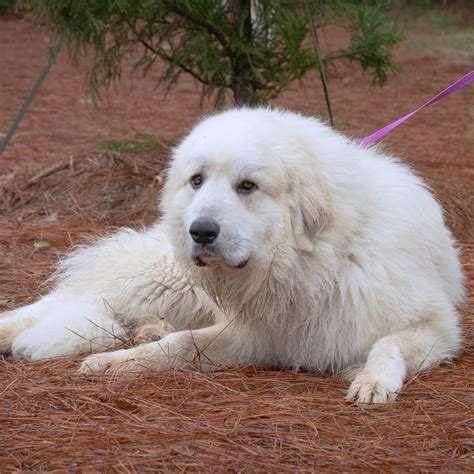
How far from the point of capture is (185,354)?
474cm

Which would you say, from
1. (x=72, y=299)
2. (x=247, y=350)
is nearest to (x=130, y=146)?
(x=72, y=299)

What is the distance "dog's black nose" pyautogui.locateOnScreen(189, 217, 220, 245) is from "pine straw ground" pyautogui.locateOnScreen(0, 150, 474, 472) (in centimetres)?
69

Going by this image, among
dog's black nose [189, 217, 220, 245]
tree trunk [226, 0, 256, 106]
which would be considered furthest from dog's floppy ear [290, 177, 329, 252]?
tree trunk [226, 0, 256, 106]

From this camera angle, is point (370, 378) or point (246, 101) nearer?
point (370, 378)

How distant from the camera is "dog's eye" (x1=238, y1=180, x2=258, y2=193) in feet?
14.0

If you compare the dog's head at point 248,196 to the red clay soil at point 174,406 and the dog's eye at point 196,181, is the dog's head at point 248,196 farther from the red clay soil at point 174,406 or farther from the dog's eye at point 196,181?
the red clay soil at point 174,406

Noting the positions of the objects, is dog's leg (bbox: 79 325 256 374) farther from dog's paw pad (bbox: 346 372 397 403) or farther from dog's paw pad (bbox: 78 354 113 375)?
dog's paw pad (bbox: 346 372 397 403)

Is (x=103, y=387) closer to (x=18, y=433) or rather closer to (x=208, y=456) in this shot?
(x=18, y=433)

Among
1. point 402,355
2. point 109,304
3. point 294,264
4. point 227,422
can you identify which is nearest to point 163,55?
point 109,304

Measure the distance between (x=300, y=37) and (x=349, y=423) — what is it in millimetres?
4588

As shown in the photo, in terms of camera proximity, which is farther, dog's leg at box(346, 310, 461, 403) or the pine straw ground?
dog's leg at box(346, 310, 461, 403)

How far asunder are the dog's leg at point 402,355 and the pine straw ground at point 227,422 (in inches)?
2.6

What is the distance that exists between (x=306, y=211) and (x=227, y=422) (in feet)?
3.60

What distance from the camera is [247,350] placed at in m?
4.75
